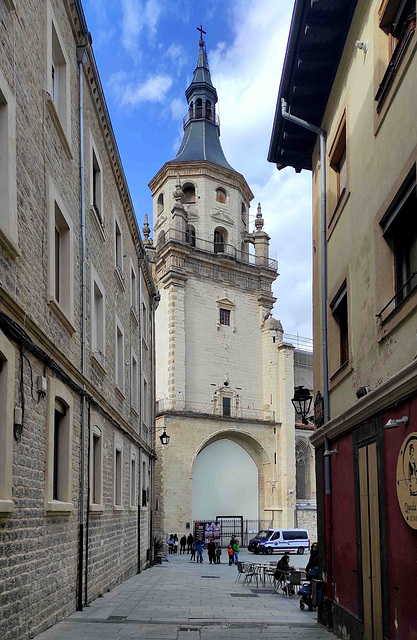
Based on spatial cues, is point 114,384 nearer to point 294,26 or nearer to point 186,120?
point 294,26

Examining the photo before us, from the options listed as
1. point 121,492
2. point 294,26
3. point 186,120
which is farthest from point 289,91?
point 186,120

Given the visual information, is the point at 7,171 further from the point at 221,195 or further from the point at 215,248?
the point at 221,195

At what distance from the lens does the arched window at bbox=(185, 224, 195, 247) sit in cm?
4538

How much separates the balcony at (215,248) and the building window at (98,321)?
27783mm

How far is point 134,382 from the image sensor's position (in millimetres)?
22734

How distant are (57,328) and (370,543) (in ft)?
17.0

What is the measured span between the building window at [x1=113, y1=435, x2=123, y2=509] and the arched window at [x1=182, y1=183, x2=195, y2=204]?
3092 centimetres

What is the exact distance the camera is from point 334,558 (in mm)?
10633

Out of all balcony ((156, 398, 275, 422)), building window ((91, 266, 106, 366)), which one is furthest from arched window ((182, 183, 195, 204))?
building window ((91, 266, 106, 366))

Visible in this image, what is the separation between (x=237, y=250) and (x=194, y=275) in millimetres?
4476

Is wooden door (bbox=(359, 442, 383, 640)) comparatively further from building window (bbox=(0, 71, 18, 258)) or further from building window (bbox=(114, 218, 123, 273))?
building window (bbox=(114, 218, 123, 273))

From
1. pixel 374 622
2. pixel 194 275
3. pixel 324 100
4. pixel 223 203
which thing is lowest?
pixel 374 622

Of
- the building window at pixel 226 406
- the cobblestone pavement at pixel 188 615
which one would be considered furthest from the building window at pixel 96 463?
the building window at pixel 226 406

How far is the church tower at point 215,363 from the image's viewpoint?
4106cm
